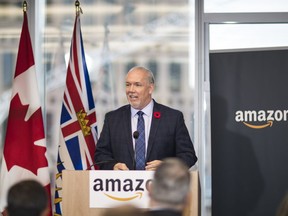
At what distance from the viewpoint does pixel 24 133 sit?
23.0 feet

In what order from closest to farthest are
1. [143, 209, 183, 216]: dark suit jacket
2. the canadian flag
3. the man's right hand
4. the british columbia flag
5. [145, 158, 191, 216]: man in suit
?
[143, 209, 183, 216]: dark suit jacket, [145, 158, 191, 216]: man in suit, the man's right hand, the canadian flag, the british columbia flag

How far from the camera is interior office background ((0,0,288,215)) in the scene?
7555 mm

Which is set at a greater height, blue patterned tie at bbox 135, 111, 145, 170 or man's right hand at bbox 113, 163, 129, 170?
blue patterned tie at bbox 135, 111, 145, 170

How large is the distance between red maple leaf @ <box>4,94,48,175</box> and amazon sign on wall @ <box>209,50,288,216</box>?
1.73m

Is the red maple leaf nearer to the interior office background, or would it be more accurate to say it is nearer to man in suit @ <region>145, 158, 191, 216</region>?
the interior office background

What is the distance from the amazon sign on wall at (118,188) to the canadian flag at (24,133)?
78.5 inches

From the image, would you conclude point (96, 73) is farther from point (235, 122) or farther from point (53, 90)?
point (235, 122)

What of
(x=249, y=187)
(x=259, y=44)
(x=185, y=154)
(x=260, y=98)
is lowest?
(x=249, y=187)

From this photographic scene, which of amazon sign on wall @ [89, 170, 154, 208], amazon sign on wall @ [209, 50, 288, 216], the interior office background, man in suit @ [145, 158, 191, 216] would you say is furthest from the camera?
the interior office background

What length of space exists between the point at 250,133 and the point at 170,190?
4.15 meters

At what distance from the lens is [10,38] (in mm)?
7727

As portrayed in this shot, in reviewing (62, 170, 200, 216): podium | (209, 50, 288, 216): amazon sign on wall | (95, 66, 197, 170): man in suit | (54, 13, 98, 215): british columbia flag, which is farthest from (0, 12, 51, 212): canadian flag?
(62, 170, 200, 216): podium

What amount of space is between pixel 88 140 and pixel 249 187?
166cm

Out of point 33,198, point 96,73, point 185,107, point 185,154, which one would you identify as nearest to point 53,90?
point 96,73
